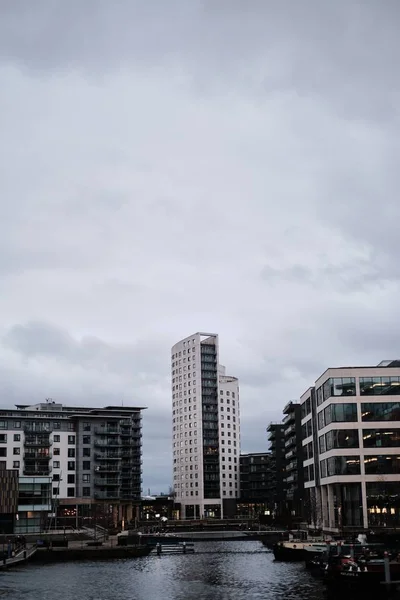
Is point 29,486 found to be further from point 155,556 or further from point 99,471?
point 155,556

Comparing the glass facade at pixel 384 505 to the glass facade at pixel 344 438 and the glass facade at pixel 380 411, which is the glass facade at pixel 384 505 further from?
the glass facade at pixel 380 411

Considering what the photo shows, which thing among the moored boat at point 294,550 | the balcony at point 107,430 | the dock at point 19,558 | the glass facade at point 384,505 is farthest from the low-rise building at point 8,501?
the glass facade at point 384,505

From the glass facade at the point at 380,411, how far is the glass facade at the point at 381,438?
7.02 feet

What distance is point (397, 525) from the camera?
12488cm

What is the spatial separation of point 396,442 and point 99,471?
7797 centimetres

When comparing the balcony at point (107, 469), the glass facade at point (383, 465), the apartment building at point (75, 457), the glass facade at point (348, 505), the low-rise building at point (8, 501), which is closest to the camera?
the glass facade at point (383, 465)

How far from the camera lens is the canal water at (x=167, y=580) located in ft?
215

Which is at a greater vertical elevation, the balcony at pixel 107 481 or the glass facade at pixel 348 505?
the balcony at pixel 107 481

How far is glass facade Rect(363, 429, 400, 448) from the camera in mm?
129875

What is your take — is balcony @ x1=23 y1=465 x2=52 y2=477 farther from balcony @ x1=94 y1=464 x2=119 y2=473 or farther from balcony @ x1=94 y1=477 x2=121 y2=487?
balcony @ x1=94 y1=477 x2=121 y2=487

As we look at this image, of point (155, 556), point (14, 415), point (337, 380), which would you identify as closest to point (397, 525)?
point (337, 380)

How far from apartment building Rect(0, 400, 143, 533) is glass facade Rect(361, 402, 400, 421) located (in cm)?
6944

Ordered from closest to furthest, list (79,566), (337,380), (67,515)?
1. (79,566)
2. (337,380)
3. (67,515)

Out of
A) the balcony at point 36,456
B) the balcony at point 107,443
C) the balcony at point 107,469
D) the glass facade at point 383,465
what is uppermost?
the balcony at point 107,443
